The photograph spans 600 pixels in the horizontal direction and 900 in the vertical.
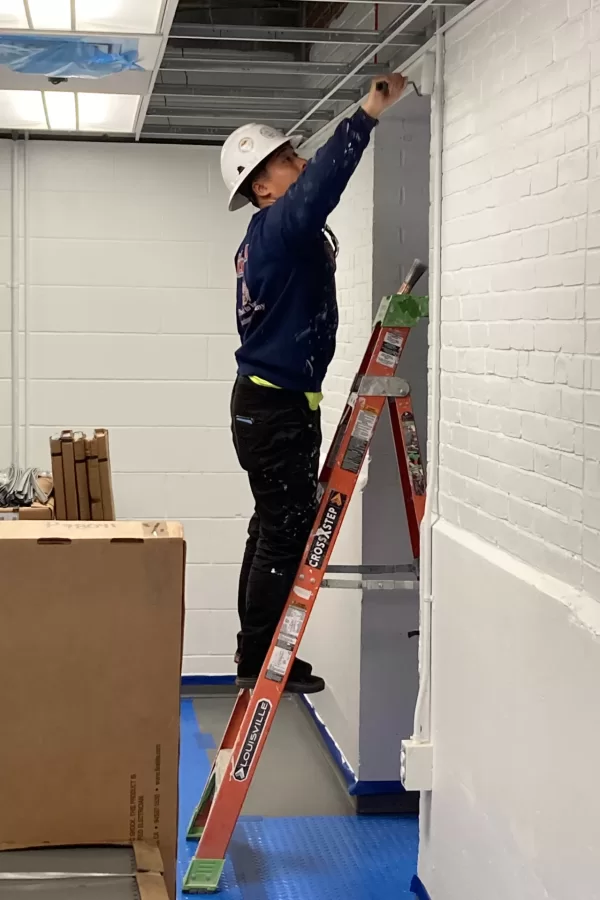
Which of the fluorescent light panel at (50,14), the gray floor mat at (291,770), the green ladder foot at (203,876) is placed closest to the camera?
the fluorescent light panel at (50,14)

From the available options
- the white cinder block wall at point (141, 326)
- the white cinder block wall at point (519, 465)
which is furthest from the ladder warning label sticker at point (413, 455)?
the white cinder block wall at point (141, 326)

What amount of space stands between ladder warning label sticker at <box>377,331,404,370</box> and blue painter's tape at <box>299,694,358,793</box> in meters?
1.62

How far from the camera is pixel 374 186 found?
4.10 meters

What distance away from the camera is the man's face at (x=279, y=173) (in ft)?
12.3

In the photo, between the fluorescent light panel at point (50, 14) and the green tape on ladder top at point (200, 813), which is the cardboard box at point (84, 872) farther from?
the fluorescent light panel at point (50, 14)

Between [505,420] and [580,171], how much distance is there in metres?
0.69

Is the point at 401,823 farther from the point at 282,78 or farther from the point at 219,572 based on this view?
the point at 282,78

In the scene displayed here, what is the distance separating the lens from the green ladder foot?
3.63m

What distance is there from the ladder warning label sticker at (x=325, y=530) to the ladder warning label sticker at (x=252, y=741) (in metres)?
0.48

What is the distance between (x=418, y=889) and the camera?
11.7 feet

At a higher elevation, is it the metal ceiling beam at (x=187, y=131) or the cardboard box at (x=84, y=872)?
the metal ceiling beam at (x=187, y=131)

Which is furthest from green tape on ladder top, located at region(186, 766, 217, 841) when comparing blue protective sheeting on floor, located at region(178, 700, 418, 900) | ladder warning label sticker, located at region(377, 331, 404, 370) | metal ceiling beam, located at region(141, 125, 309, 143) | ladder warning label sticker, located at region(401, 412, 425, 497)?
metal ceiling beam, located at region(141, 125, 309, 143)

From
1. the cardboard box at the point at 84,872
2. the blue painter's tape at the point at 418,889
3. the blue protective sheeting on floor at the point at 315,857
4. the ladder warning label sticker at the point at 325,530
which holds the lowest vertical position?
the blue protective sheeting on floor at the point at 315,857

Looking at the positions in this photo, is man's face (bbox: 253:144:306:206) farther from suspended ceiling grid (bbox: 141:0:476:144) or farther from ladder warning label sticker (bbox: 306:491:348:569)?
ladder warning label sticker (bbox: 306:491:348:569)
